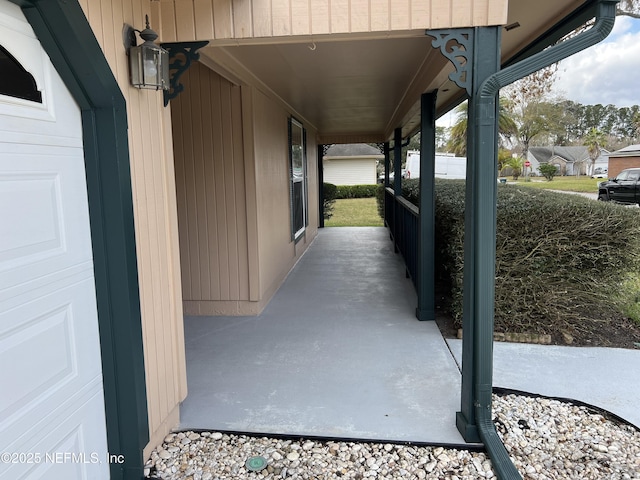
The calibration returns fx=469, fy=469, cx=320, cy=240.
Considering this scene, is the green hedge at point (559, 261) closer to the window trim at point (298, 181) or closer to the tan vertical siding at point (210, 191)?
the tan vertical siding at point (210, 191)

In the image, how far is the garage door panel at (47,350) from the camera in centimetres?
153

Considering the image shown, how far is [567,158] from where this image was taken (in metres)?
51.2

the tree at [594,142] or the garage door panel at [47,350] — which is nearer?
the garage door panel at [47,350]

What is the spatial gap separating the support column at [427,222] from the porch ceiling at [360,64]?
228mm

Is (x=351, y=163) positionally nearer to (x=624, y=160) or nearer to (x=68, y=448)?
(x=624, y=160)

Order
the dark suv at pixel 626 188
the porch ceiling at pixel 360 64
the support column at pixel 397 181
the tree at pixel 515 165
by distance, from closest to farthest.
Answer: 1. the porch ceiling at pixel 360 64
2. the support column at pixel 397 181
3. the dark suv at pixel 626 188
4. the tree at pixel 515 165

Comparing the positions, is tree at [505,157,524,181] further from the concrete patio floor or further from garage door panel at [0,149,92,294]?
garage door panel at [0,149,92,294]

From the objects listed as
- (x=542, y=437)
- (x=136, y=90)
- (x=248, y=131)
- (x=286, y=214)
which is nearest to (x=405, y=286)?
(x=286, y=214)

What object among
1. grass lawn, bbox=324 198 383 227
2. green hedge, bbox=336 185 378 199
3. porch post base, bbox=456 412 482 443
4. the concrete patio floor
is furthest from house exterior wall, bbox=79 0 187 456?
green hedge, bbox=336 185 378 199

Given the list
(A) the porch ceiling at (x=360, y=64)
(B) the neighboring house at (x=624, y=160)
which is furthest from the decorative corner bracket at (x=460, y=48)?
(B) the neighboring house at (x=624, y=160)

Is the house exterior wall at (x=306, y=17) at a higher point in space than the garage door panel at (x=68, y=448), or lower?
higher

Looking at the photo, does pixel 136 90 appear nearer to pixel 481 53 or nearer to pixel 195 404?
pixel 481 53

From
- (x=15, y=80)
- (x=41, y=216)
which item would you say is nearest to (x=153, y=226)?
(x=41, y=216)

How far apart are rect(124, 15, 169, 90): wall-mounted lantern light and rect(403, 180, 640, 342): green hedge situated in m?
2.79
